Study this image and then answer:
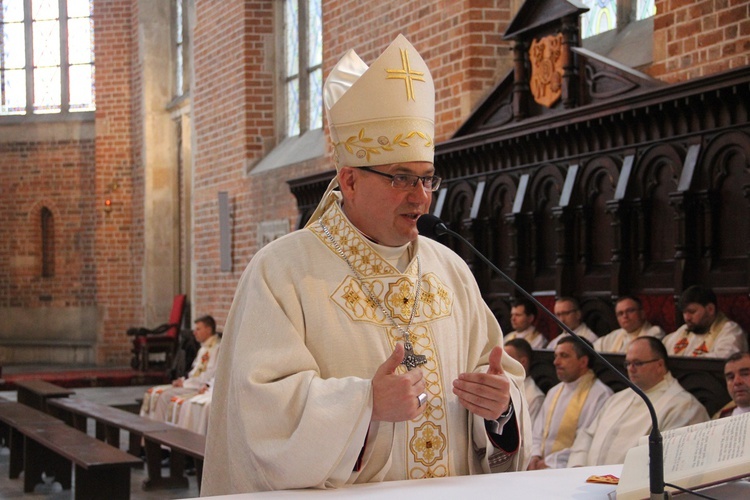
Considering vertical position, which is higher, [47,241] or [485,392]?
[47,241]

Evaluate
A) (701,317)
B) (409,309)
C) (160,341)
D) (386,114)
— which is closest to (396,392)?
(409,309)

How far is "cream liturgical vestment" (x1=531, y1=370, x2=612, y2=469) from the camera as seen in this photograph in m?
6.27

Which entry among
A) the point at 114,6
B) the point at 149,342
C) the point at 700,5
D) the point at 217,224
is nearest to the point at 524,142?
the point at 700,5

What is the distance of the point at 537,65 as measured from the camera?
7621 mm

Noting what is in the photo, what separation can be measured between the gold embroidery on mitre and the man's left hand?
25.0 inches

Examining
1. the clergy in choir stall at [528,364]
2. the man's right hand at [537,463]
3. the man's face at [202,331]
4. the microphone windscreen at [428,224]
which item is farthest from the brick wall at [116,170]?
the microphone windscreen at [428,224]

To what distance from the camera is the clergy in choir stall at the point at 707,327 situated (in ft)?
18.7

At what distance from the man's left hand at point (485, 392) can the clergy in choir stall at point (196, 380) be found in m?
8.59

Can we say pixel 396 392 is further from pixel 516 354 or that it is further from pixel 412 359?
pixel 516 354

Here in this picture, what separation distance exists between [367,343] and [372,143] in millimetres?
517

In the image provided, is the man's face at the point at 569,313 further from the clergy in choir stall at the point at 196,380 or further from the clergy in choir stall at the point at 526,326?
the clergy in choir stall at the point at 196,380

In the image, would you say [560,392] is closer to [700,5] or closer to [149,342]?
[700,5]

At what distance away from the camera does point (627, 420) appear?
5.91m

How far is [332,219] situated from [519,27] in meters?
5.20
